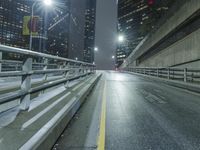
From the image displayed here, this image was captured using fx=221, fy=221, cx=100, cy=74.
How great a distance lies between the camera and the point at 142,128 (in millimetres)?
5461

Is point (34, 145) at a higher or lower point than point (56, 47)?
lower

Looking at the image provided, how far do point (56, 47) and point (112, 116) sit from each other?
77.5m

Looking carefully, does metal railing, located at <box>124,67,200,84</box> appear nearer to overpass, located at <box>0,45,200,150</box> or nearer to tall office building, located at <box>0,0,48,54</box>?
overpass, located at <box>0,45,200,150</box>

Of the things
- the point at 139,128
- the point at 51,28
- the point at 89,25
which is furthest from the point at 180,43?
the point at 89,25

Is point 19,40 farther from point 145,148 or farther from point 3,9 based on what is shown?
point 145,148

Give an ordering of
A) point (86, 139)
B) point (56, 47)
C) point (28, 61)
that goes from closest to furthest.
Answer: point (86, 139)
point (28, 61)
point (56, 47)

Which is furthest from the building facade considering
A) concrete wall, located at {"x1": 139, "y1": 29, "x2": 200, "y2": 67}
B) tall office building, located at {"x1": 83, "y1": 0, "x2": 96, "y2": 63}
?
concrete wall, located at {"x1": 139, "y1": 29, "x2": 200, "y2": 67}

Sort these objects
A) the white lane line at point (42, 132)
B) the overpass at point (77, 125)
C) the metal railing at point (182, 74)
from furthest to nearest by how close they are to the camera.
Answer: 1. the metal railing at point (182, 74)
2. the overpass at point (77, 125)
3. the white lane line at point (42, 132)

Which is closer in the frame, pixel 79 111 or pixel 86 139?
pixel 86 139

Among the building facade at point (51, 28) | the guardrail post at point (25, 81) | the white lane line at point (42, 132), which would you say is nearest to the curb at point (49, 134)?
the white lane line at point (42, 132)

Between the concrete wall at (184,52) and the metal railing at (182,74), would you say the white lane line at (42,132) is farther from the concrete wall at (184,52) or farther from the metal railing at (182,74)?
the concrete wall at (184,52)

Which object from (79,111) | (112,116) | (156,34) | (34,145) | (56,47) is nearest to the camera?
(34,145)

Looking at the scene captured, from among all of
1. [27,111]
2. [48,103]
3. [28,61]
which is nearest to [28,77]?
[28,61]

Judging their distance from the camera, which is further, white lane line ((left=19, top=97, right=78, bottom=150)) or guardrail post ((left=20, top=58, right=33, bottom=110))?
guardrail post ((left=20, top=58, right=33, bottom=110))
